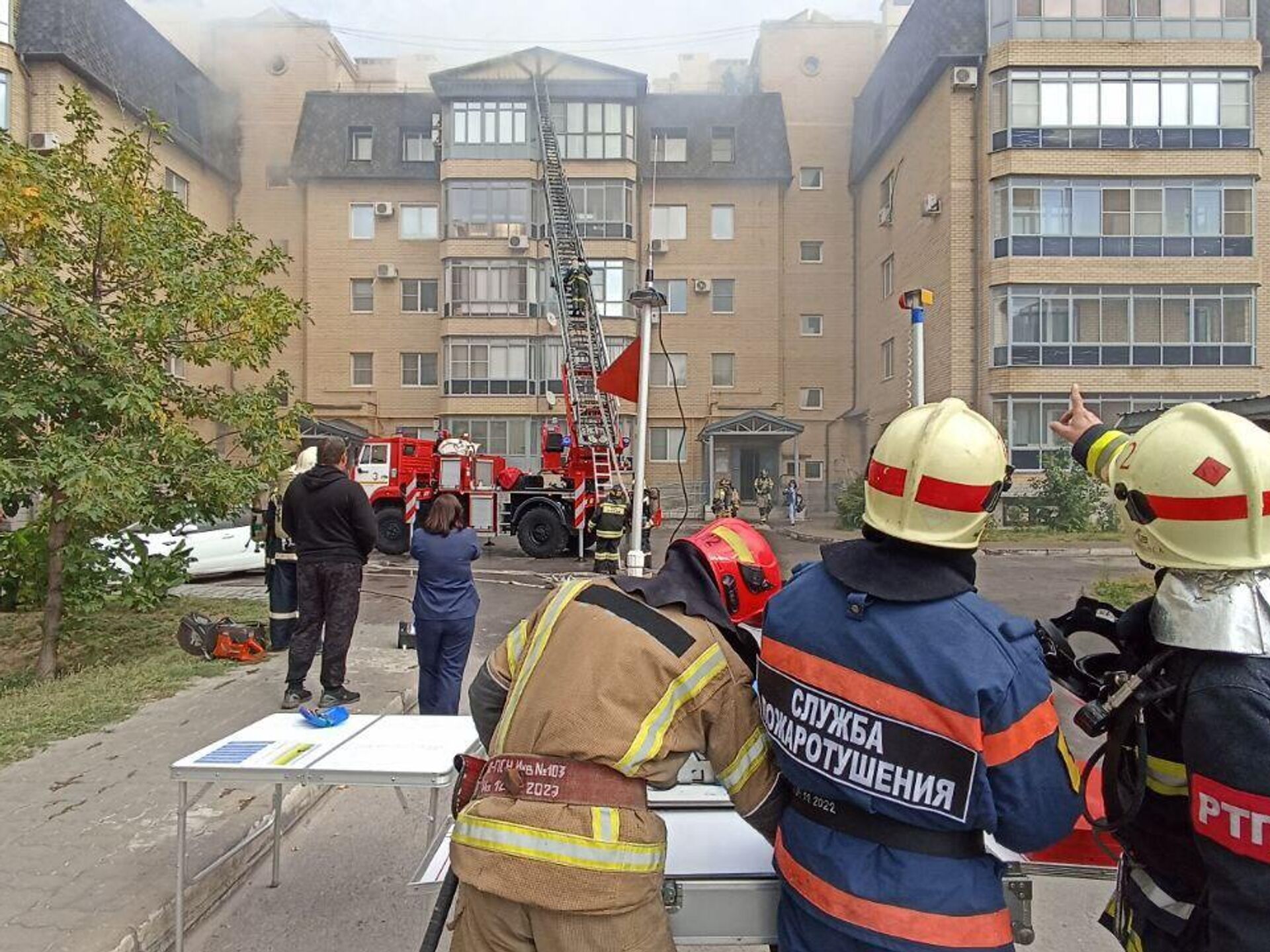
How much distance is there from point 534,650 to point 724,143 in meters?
33.2

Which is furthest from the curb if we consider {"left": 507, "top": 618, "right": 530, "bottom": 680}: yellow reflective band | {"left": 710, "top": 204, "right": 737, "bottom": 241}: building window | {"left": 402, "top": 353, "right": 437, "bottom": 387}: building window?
{"left": 710, "top": 204, "right": 737, "bottom": 241}: building window

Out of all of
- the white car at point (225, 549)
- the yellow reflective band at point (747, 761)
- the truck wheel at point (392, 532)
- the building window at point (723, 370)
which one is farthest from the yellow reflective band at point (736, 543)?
the building window at point (723, 370)

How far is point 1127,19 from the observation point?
22516 mm

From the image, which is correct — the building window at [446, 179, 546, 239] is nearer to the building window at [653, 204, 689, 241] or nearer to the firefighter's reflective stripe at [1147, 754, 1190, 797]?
the building window at [653, 204, 689, 241]

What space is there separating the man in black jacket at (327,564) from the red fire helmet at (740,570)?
12.6 ft

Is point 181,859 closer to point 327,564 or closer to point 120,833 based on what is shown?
point 120,833

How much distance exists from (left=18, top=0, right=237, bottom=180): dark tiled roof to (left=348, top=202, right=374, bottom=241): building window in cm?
443

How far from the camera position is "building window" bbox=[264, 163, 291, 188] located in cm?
3197

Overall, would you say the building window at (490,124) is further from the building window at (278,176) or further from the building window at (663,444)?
the building window at (663,444)

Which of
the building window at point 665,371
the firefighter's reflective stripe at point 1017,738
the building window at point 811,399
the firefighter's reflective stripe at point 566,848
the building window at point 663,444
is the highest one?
the building window at point 665,371

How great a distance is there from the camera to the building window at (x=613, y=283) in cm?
3067

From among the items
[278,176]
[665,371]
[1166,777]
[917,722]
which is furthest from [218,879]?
[278,176]

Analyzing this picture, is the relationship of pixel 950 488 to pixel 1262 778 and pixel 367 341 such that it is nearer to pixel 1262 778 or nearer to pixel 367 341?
pixel 1262 778

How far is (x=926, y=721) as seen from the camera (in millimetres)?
1431
